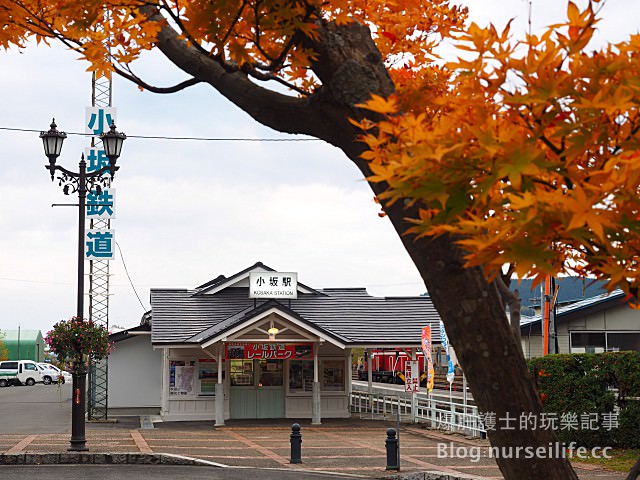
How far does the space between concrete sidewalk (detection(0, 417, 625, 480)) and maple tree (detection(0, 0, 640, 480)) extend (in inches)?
465

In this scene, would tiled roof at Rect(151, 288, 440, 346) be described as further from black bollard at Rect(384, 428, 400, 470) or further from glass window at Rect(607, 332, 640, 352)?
black bollard at Rect(384, 428, 400, 470)

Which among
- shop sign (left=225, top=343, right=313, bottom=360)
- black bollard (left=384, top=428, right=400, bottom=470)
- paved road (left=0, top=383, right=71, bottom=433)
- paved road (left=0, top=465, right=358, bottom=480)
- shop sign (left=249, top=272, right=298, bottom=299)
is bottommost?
paved road (left=0, top=383, right=71, bottom=433)

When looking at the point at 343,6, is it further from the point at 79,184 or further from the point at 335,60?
the point at 79,184

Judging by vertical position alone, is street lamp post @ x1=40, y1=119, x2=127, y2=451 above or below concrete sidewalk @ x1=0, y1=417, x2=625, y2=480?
above

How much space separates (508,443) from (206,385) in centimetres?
2681

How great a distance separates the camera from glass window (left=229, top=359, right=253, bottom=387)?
30.1 metres

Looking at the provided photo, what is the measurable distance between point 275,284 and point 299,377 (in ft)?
10.9

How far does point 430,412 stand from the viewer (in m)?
29.1

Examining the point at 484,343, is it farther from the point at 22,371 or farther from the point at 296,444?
the point at 22,371

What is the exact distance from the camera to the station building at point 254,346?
93.4ft

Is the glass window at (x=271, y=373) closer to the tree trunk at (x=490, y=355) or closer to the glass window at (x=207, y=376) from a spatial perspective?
the glass window at (x=207, y=376)

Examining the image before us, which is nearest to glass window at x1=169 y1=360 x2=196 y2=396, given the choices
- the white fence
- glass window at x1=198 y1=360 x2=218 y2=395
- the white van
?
glass window at x1=198 y1=360 x2=218 y2=395

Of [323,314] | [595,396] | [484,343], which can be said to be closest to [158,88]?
[484,343]

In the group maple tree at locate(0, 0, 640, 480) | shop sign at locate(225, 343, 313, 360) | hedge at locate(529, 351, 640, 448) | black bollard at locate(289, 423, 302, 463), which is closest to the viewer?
maple tree at locate(0, 0, 640, 480)
